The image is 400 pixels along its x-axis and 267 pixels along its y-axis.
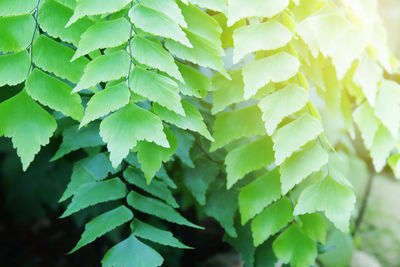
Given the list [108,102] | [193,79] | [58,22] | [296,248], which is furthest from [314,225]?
[58,22]

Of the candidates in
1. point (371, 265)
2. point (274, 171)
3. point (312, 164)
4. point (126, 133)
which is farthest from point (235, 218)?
point (371, 265)

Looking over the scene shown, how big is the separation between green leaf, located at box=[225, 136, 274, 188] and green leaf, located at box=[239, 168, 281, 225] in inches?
1.3

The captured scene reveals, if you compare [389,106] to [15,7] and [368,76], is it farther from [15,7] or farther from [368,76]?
[15,7]

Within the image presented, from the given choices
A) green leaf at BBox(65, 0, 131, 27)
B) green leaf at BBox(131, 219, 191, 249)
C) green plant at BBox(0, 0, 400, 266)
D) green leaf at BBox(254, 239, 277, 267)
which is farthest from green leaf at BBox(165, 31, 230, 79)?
green leaf at BBox(254, 239, 277, 267)

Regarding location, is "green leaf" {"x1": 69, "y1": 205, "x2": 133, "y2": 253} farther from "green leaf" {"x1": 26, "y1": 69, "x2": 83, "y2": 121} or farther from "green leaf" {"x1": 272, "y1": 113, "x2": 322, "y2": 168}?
"green leaf" {"x1": 272, "y1": 113, "x2": 322, "y2": 168}

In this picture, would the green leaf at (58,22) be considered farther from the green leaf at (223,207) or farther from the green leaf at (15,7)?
the green leaf at (223,207)

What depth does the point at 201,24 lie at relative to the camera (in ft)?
2.38

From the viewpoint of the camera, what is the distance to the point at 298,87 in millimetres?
704

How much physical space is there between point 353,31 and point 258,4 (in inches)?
10.7

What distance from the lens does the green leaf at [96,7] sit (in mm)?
599

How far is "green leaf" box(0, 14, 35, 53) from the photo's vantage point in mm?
683

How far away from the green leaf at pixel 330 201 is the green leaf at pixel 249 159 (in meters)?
0.13

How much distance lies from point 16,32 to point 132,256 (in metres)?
0.44

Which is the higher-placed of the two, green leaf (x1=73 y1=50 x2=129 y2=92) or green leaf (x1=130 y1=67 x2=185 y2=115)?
green leaf (x1=73 y1=50 x2=129 y2=92)
